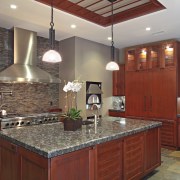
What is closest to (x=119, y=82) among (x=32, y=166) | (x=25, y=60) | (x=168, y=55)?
(x=168, y=55)

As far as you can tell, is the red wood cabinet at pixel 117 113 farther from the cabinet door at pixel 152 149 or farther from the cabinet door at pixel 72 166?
the cabinet door at pixel 72 166

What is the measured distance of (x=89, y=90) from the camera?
5457mm

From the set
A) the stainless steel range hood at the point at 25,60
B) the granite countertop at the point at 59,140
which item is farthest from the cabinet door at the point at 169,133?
the stainless steel range hood at the point at 25,60

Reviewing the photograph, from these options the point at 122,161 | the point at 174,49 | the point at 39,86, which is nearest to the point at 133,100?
the point at 174,49

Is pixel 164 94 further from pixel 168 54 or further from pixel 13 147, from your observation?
pixel 13 147

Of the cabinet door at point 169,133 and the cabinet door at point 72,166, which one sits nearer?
the cabinet door at point 72,166

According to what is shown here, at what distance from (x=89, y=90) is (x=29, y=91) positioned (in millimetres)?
1643

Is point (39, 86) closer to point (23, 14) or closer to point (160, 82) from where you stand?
point (23, 14)

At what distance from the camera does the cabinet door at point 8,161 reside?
2.25 metres

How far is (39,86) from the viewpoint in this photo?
17.0 ft

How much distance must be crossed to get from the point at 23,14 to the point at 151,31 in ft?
9.59

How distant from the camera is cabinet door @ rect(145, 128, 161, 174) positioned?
126 inches

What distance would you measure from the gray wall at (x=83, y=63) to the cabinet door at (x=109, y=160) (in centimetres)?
267

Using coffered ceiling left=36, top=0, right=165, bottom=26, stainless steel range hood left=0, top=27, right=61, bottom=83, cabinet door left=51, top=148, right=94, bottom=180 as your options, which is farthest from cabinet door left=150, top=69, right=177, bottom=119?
cabinet door left=51, top=148, right=94, bottom=180
